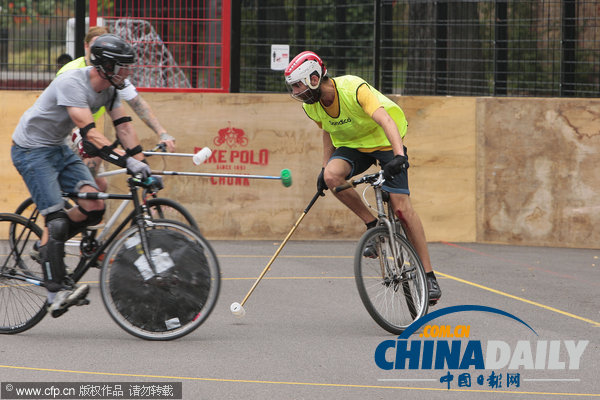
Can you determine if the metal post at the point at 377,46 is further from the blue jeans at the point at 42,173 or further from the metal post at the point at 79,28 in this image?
the blue jeans at the point at 42,173

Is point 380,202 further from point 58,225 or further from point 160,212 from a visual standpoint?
point 58,225

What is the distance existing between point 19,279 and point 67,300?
0.55 metres

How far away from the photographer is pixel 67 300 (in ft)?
20.7

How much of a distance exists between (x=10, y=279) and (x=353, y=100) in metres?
2.60

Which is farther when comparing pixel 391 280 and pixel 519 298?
pixel 519 298

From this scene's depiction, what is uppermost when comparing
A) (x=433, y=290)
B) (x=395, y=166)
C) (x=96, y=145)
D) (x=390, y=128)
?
(x=390, y=128)

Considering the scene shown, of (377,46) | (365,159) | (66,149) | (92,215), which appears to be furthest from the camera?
(377,46)

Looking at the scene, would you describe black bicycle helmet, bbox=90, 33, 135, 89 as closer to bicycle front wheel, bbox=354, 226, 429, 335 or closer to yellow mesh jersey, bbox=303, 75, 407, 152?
yellow mesh jersey, bbox=303, 75, 407, 152

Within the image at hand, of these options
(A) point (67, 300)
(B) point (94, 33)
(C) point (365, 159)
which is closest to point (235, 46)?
(B) point (94, 33)

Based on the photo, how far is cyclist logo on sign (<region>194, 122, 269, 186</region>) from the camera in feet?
A: 36.1

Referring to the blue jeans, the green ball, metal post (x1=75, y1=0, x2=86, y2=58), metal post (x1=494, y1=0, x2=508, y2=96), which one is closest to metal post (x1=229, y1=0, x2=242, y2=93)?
metal post (x1=75, y1=0, x2=86, y2=58)

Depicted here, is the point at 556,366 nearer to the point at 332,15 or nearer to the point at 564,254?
the point at 564,254

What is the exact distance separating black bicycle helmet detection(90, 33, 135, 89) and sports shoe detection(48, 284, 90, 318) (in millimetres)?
1336

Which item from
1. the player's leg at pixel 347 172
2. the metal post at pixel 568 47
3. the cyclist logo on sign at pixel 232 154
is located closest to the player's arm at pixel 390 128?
the player's leg at pixel 347 172
